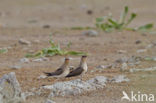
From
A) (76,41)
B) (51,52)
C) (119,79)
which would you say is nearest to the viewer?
(119,79)

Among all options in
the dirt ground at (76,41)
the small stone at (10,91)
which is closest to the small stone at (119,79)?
the dirt ground at (76,41)

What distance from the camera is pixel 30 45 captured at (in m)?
8.84

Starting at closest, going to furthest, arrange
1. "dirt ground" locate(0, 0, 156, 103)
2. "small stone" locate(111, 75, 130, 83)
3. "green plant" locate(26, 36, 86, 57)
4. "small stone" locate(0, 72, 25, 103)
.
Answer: "small stone" locate(0, 72, 25, 103) < "dirt ground" locate(0, 0, 156, 103) < "small stone" locate(111, 75, 130, 83) < "green plant" locate(26, 36, 86, 57)

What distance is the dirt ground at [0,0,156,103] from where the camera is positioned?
16.2 ft

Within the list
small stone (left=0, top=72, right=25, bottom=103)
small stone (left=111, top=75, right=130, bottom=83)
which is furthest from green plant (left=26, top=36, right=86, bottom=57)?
small stone (left=0, top=72, right=25, bottom=103)

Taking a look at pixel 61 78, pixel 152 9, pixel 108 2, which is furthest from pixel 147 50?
pixel 108 2

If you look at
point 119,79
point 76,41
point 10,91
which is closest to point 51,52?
point 76,41

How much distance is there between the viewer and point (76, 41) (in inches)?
371

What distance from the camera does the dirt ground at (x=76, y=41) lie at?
4.95m

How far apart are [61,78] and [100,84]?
723 mm

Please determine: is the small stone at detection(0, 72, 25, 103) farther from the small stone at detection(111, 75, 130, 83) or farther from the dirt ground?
the small stone at detection(111, 75, 130, 83)

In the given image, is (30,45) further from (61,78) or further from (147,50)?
(61,78)

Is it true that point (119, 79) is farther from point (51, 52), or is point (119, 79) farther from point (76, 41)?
point (76, 41)

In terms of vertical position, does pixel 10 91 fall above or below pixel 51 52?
below
